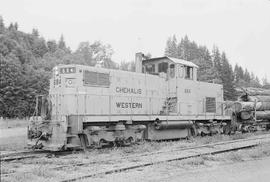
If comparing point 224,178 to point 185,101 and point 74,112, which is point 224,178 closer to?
point 74,112

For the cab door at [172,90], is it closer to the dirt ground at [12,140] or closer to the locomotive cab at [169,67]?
the locomotive cab at [169,67]

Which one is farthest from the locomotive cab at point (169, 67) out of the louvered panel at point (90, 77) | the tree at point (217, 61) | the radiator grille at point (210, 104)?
the tree at point (217, 61)

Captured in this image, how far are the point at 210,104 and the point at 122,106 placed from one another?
19.4 feet

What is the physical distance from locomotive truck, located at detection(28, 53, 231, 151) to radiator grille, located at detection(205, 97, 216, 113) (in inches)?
2.0

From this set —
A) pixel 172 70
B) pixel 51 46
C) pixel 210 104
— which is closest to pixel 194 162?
pixel 172 70

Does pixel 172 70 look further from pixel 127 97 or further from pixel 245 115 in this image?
pixel 245 115

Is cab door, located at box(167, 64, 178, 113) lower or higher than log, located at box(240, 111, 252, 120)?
higher

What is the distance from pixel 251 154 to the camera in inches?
407

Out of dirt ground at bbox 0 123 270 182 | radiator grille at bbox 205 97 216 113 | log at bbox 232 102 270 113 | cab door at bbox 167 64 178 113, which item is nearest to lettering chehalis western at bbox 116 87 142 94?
→ cab door at bbox 167 64 178 113

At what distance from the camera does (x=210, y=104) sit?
17.3 meters

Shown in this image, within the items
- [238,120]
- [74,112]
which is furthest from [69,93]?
[238,120]

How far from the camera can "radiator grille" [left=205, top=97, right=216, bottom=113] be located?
55.9 ft

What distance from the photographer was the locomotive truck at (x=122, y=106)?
11203 millimetres

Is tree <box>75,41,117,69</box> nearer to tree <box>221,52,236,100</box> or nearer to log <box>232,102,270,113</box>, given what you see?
tree <box>221,52,236,100</box>
